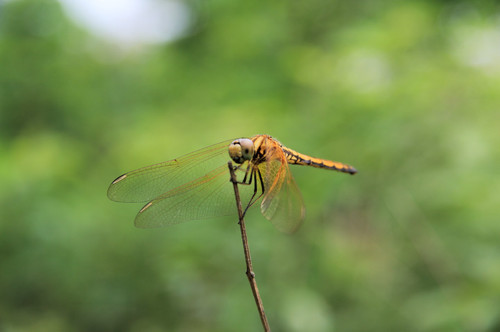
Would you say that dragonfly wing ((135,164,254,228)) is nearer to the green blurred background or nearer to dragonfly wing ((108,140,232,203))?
dragonfly wing ((108,140,232,203))

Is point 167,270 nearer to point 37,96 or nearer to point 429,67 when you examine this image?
point 429,67

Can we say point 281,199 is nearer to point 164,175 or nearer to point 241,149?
point 241,149

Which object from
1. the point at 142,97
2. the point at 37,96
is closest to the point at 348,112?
the point at 142,97

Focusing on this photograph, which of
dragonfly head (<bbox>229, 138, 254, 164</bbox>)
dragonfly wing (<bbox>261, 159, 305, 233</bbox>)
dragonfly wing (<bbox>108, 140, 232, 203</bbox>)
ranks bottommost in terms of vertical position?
dragonfly wing (<bbox>261, 159, 305, 233</bbox>)

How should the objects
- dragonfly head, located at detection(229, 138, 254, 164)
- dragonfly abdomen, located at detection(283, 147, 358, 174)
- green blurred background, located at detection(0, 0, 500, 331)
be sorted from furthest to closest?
1. green blurred background, located at detection(0, 0, 500, 331)
2. dragonfly abdomen, located at detection(283, 147, 358, 174)
3. dragonfly head, located at detection(229, 138, 254, 164)

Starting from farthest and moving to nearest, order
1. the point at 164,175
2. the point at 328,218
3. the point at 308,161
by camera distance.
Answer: the point at 328,218 → the point at 308,161 → the point at 164,175

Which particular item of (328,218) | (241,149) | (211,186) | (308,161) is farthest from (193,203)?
(328,218)

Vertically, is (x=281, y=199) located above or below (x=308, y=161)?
below

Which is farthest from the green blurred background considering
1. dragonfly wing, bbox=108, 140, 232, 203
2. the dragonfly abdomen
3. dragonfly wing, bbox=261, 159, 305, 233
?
dragonfly wing, bbox=108, 140, 232, 203
